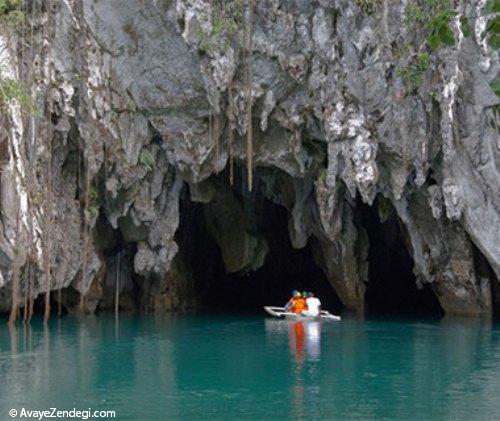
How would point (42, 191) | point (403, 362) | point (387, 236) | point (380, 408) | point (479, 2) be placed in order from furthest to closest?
point (387, 236), point (42, 191), point (479, 2), point (403, 362), point (380, 408)

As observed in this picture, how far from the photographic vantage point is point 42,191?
21500mm

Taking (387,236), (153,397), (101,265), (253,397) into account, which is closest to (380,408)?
(253,397)

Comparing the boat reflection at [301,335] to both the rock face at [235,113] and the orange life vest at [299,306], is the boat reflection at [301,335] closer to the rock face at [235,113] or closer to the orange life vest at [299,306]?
the orange life vest at [299,306]

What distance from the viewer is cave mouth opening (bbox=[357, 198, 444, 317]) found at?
28.6 meters

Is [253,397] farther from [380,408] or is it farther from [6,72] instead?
[6,72]

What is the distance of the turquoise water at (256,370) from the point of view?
11508 mm

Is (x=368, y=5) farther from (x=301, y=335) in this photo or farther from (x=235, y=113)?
(x=301, y=335)

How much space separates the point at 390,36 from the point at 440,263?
710 cm

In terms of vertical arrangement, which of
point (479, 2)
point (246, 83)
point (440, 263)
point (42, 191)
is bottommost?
point (440, 263)

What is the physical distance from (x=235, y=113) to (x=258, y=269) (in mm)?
12829

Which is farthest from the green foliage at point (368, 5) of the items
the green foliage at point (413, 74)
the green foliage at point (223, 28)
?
the green foliage at point (223, 28)

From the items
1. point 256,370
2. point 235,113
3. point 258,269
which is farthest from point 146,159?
point 258,269

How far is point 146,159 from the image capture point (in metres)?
22.7

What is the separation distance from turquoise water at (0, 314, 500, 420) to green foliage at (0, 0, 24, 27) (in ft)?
26.0
